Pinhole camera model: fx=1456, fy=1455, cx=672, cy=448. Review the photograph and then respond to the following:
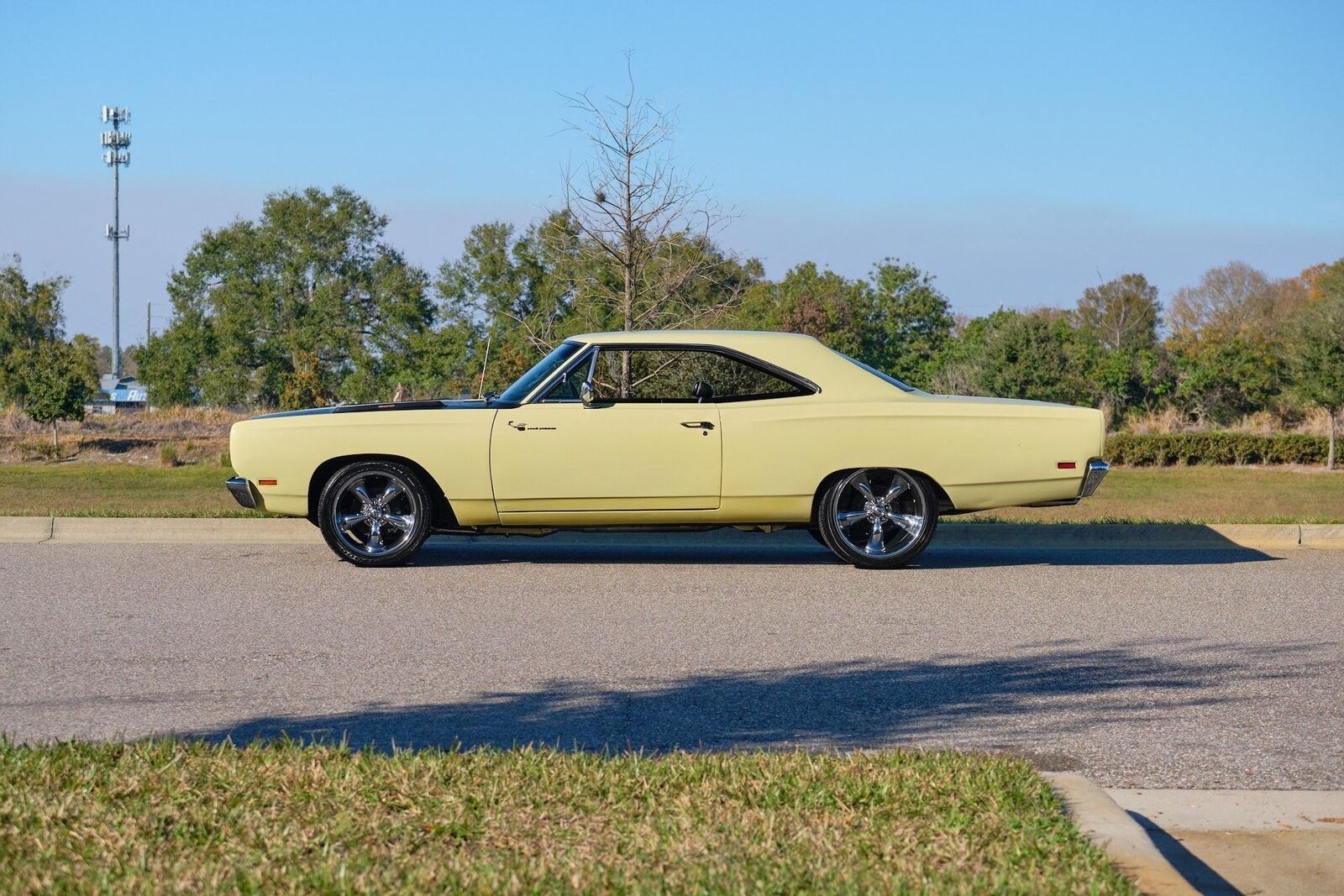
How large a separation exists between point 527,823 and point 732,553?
301 inches

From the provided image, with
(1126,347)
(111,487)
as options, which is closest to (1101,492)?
(111,487)

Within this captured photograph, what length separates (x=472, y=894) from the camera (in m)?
3.50

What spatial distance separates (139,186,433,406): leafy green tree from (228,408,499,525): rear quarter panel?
55.9m

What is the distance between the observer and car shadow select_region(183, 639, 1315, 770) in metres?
5.56

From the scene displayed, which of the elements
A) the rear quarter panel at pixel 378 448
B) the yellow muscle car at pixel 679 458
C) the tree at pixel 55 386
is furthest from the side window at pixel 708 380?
the tree at pixel 55 386

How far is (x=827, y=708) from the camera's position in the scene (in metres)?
6.11

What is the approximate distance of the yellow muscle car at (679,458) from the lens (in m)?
10.1

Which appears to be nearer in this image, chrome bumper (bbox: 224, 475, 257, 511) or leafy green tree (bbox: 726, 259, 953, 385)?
chrome bumper (bbox: 224, 475, 257, 511)

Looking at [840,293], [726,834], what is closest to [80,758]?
[726,834]

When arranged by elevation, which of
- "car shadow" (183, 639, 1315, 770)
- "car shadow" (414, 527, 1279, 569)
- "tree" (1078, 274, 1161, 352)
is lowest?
"car shadow" (183, 639, 1315, 770)

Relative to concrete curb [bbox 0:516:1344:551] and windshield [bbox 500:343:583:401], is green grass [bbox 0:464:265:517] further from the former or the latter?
windshield [bbox 500:343:583:401]

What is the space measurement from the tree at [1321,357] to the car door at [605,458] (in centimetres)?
2349

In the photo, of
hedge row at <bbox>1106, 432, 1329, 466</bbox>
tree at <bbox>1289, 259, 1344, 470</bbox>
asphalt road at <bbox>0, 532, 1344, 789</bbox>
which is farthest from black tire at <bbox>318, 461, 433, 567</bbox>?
tree at <bbox>1289, 259, 1344, 470</bbox>

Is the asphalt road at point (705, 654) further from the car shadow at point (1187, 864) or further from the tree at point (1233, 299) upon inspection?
the tree at point (1233, 299)
